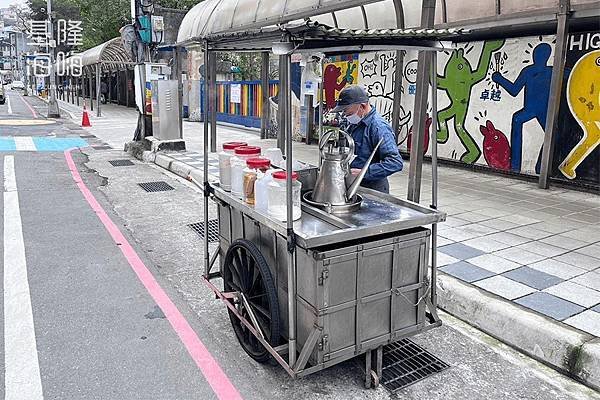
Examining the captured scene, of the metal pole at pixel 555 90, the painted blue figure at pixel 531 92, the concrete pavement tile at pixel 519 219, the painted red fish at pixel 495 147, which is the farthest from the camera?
the painted red fish at pixel 495 147

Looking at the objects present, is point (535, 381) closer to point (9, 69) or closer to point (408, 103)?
point (408, 103)

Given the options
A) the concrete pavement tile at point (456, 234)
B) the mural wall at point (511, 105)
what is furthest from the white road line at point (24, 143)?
the concrete pavement tile at point (456, 234)

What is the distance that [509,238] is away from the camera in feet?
18.5

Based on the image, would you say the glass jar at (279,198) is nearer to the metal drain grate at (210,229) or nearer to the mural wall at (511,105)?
the metal drain grate at (210,229)

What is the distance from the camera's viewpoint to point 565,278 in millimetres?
4492

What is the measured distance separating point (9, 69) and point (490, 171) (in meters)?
133

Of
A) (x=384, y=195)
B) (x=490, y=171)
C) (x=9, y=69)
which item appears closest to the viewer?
(x=384, y=195)

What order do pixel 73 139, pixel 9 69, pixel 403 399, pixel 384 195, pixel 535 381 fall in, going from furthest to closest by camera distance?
pixel 9 69, pixel 73 139, pixel 384 195, pixel 535 381, pixel 403 399

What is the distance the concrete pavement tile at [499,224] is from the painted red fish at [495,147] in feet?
9.60

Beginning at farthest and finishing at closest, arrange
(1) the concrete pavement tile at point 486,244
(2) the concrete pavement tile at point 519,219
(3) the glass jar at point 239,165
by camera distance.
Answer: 1. (2) the concrete pavement tile at point 519,219
2. (1) the concrete pavement tile at point 486,244
3. (3) the glass jar at point 239,165

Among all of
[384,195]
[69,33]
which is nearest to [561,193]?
[384,195]

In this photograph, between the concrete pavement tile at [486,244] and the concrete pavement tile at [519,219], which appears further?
the concrete pavement tile at [519,219]

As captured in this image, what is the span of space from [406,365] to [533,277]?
5.70 feet

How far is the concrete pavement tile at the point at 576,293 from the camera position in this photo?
4.02 m
